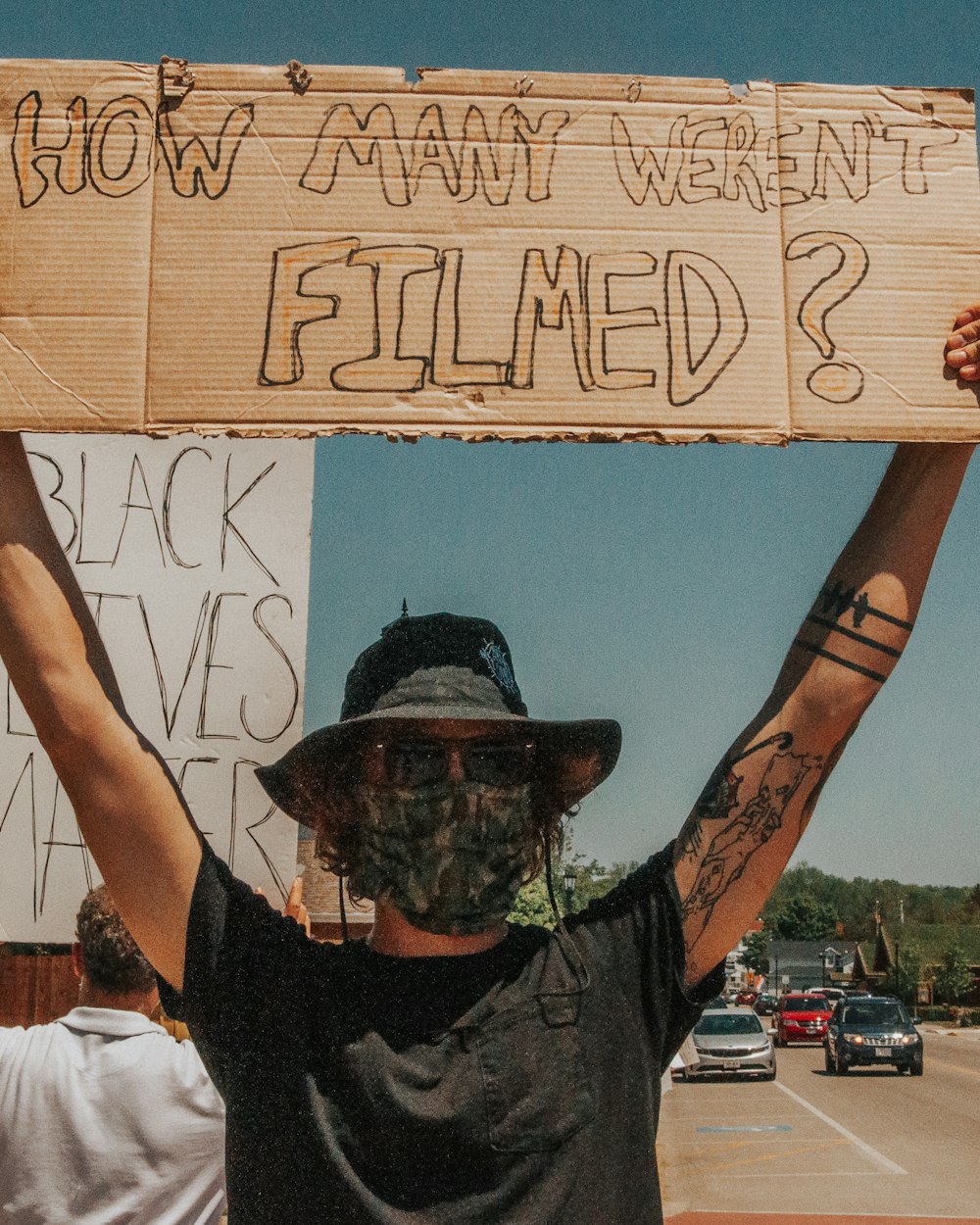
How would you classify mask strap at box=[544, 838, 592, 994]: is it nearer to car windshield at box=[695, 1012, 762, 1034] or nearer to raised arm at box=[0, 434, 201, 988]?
raised arm at box=[0, 434, 201, 988]

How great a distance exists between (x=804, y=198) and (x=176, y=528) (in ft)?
6.39

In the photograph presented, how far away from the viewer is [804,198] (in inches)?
90.7

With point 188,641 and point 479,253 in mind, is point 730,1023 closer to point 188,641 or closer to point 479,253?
point 188,641

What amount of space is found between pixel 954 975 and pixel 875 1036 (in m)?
52.1

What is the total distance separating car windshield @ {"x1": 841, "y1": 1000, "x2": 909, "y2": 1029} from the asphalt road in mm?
1077

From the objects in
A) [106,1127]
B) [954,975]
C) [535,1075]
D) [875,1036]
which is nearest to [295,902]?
[106,1127]

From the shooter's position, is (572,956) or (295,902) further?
(295,902)

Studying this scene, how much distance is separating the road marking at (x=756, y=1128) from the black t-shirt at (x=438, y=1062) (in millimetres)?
17447

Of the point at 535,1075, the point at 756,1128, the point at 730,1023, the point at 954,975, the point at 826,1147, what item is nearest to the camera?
the point at 535,1075

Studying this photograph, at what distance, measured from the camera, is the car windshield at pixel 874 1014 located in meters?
27.6

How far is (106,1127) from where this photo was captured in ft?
11.3

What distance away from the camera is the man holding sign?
1972 millimetres

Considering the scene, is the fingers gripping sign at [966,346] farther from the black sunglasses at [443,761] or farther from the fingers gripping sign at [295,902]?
the fingers gripping sign at [295,902]

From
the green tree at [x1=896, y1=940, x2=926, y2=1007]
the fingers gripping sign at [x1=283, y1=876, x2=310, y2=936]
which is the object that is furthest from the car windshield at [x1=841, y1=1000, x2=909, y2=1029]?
the green tree at [x1=896, y1=940, x2=926, y2=1007]
